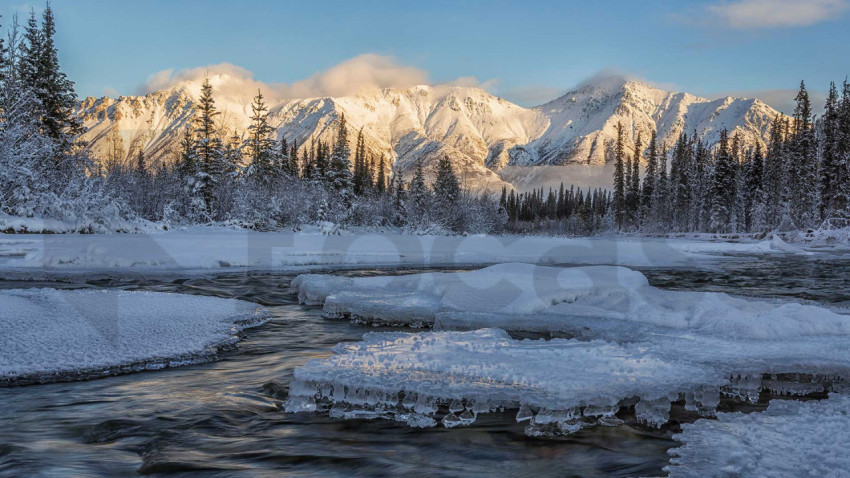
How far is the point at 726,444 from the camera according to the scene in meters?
3.15

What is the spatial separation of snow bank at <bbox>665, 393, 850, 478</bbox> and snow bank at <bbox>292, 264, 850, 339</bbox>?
7.48ft

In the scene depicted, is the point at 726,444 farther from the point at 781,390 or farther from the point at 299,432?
the point at 299,432

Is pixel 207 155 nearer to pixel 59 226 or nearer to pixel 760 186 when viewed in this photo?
pixel 59 226

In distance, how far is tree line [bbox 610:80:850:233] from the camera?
46.1 metres

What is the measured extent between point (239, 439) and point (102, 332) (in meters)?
3.18

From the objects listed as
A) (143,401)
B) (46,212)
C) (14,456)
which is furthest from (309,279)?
(46,212)

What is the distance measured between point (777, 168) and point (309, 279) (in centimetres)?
6963

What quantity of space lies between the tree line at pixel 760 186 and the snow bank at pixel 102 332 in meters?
49.8

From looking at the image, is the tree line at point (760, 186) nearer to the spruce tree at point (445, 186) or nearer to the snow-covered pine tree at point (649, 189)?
the snow-covered pine tree at point (649, 189)

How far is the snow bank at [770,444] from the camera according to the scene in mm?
2770

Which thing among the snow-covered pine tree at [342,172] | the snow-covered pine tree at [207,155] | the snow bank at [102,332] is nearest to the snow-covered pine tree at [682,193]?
the snow-covered pine tree at [342,172]

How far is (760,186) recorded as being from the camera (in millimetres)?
64688

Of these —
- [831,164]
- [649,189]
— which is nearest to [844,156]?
[831,164]

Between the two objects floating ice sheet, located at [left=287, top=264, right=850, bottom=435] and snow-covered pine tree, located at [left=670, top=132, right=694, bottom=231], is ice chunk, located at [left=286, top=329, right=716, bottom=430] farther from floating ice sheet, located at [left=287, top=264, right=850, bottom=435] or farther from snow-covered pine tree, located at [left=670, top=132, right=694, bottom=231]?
snow-covered pine tree, located at [left=670, top=132, right=694, bottom=231]
